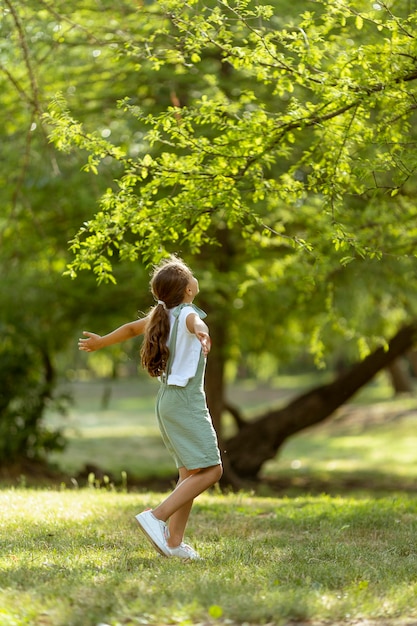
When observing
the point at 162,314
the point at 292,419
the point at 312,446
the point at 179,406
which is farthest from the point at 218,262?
the point at 312,446

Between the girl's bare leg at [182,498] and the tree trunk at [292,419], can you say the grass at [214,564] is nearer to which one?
the girl's bare leg at [182,498]

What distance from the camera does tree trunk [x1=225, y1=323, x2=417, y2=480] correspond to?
653 inches

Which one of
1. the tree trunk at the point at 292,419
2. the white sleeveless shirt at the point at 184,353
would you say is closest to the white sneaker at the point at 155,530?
the white sleeveless shirt at the point at 184,353

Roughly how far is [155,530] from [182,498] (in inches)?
9.5

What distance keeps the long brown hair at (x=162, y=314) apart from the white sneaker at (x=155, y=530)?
83 cm

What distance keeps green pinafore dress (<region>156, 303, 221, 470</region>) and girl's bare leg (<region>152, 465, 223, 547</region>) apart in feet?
0.26

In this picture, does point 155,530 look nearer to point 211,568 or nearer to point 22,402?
point 211,568

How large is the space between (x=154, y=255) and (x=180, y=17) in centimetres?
172

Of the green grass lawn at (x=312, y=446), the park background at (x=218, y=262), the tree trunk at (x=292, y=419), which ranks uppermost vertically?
the park background at (x=218, y=262)

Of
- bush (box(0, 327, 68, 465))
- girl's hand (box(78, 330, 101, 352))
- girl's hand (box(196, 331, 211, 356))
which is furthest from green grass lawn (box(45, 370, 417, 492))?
girl's hand (box(196, 331, 211, 356))

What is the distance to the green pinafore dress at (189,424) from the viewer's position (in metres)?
5.16

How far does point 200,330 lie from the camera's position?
16.2ft

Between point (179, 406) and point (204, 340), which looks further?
point (179, 406)

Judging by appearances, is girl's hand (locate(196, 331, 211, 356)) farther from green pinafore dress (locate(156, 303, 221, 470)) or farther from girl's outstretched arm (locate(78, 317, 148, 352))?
girl's outstretched arm (locate(78, 317, 148, 352))
